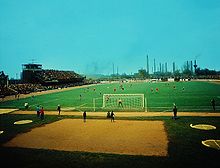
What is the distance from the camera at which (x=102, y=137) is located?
2242 centimetres

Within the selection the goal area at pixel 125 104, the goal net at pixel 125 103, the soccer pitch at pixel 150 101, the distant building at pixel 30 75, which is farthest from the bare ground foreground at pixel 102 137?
the distant building at pixel 30 75

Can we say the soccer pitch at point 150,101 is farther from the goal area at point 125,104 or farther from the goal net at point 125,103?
the goal net at point 125,103

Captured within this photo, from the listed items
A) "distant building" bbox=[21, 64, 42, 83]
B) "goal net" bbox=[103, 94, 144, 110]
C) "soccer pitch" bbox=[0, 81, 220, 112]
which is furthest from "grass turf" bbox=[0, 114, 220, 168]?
"distant building" bbox=[21, 64, 42, 83]

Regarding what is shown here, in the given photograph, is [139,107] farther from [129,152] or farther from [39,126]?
[129,152]

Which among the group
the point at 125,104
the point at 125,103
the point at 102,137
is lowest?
the point at 102,137

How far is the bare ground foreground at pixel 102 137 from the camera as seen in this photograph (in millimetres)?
19172

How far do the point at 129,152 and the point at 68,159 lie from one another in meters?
4.64

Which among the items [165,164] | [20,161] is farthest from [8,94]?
[165,164]

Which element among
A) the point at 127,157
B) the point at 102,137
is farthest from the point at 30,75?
the point at 127,157

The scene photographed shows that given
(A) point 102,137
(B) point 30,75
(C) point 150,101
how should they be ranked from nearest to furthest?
(A) point 102,137 → (C) point 150,101 → (B) point 30,75

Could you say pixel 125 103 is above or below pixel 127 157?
above

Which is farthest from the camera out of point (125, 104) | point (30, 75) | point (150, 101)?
point (30, 75)

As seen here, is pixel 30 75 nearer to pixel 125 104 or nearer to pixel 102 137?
pixel 125 104

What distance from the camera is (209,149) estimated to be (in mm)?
18109
